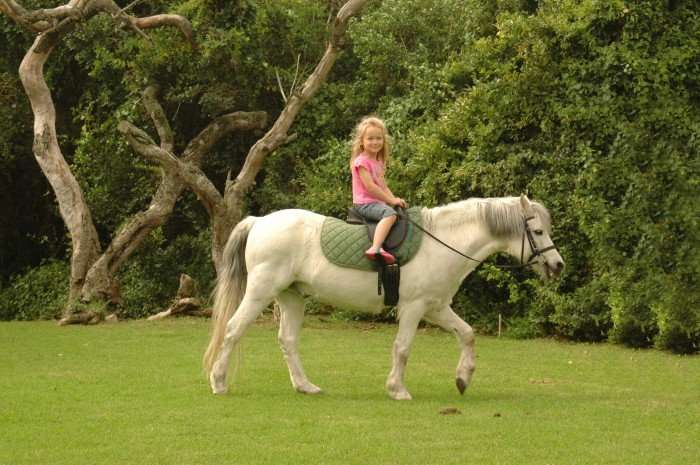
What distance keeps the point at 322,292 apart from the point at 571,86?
6449 mm

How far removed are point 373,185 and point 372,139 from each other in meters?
0.39

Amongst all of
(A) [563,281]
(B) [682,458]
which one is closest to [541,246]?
(B) [682,458]

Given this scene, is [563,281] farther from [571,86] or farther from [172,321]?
[172,321]

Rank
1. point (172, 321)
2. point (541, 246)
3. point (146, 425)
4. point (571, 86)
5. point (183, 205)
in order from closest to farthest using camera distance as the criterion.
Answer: point (146, 425) → point (541, 246) → point (571, 86) → point (172, 321) → point (183, 205)

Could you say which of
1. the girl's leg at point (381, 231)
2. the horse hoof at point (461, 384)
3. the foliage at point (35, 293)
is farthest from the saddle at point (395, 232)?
the foliage at point (35, 293)

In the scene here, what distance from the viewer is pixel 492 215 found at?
9.43 m

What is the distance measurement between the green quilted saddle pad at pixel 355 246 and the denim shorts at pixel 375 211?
0.40ft

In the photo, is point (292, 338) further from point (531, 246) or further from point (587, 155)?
point (587, 155)

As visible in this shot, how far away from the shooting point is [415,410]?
867cm

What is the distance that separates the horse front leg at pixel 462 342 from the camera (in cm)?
945

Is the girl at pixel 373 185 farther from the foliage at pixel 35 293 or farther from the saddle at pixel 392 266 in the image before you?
the foliage at pixel 35 293

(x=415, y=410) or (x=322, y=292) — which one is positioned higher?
(x=322, y=292)

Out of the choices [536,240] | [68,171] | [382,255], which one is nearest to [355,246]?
[382,255]

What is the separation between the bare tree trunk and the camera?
17344 millimetres
